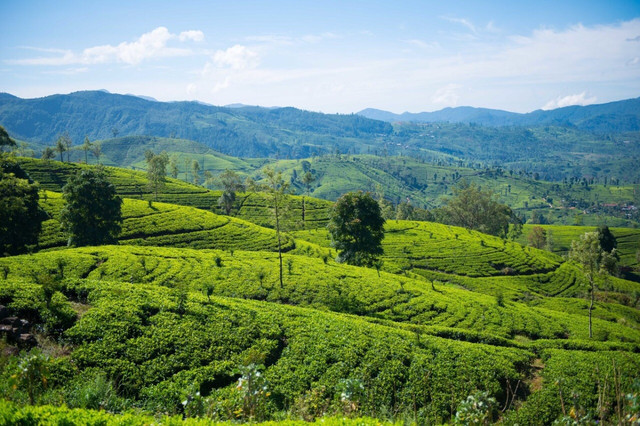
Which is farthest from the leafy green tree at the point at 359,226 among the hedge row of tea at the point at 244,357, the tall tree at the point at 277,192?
the hedge row of tea at the point at 244,357

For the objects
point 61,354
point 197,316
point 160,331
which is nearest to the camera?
point 61,354

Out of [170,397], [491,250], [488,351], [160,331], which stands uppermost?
[160,331]

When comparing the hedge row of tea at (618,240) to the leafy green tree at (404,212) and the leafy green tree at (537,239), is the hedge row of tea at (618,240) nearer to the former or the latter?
the leafy green tree at (537,239)

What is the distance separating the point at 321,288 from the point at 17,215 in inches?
1606

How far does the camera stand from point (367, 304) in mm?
32156

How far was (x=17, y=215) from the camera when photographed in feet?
144

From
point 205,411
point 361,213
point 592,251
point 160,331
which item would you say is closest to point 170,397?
point 205,411

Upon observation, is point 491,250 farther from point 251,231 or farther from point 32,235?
point 32,235

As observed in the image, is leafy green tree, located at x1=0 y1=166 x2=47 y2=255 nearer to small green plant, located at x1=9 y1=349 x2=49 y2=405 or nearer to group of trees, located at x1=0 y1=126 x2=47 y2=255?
group of trees, located at x1=0 y1=126 x2=47 y2=255

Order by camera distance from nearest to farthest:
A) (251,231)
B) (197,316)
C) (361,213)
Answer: (197,316) < (361,213) < (251,231)

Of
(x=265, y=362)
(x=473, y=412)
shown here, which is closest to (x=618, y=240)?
(x=265, y=362)

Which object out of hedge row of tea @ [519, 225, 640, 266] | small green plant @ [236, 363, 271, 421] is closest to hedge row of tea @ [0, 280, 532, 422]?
small green plant @ [236, 363, 271, 421]

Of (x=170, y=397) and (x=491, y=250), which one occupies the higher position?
(x=170, y=397)

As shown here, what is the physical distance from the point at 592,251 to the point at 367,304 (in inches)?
878
